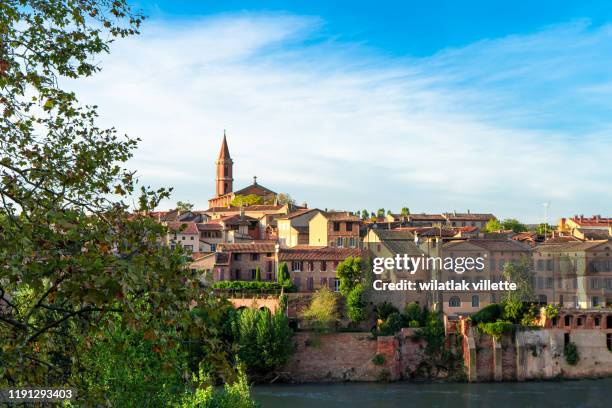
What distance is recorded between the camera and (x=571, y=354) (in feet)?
182

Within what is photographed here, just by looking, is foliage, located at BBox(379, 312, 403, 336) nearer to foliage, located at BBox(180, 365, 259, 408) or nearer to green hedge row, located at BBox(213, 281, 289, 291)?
green hedge row, located at BBox(213, 281, 289, 291)

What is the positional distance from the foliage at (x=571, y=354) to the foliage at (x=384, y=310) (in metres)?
11.6

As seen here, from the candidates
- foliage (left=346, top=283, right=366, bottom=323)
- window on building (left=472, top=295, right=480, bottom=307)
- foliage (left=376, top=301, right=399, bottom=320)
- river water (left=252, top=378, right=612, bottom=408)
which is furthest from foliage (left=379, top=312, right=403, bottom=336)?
window on building (left=472, top=295, right=480, bottom=307)

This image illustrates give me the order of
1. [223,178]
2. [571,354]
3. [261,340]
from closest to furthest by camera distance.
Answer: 1. [261,340]
2. [571,354]
3. [223,178]

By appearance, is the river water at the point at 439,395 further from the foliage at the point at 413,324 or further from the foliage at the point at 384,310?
the foliage at the point at 384,310

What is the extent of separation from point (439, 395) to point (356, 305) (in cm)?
1025

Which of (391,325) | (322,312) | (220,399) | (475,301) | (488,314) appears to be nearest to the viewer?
(220,399)

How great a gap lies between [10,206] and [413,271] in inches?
2027

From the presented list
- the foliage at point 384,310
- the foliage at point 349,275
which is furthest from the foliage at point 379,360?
the foliage at point 349,275

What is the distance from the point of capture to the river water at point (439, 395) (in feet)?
147

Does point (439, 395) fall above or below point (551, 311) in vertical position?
below

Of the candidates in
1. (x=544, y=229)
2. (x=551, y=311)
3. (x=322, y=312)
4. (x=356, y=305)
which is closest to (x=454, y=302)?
(x=551, y=311)

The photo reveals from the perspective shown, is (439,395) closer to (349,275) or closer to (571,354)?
(571,354)

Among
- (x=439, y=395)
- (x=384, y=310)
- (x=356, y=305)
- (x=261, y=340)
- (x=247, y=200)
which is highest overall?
(x=247, y=200)
